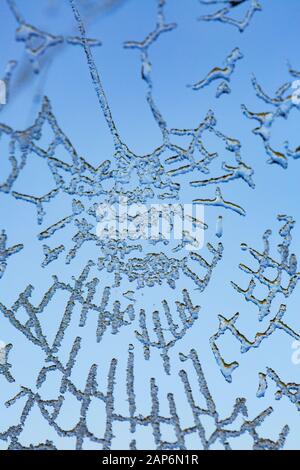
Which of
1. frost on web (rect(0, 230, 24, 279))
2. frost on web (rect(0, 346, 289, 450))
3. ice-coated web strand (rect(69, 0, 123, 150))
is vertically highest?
ice-coated web strand (rect(69, 0, 123, 150))

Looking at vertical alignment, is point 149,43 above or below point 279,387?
above

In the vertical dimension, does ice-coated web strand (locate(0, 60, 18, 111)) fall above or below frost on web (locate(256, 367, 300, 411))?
above

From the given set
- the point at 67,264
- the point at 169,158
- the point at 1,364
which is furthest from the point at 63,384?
the point at 169,158

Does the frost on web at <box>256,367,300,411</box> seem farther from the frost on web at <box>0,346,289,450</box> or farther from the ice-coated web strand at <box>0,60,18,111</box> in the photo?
the ice-coated web strand at <box>0,60,18,111</box>

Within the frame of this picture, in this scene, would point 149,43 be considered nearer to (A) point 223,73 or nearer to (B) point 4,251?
(A) point 223,73

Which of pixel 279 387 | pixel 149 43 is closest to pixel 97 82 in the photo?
pixel 149 43

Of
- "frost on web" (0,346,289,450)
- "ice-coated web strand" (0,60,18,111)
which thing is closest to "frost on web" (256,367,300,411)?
"frost on web" (0,346,289,450)

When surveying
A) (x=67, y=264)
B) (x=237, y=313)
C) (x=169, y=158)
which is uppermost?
(x=169, y=158)

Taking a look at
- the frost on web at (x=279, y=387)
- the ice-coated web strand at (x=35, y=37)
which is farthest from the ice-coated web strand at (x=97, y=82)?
the frost on web at (x=279, y=387)

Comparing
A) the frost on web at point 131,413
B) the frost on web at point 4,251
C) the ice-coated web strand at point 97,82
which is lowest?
the frost on web at point 131,413

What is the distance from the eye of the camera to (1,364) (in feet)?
4.30

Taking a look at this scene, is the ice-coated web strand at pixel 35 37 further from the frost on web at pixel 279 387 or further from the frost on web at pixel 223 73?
the frost on web at pixel 279 387
